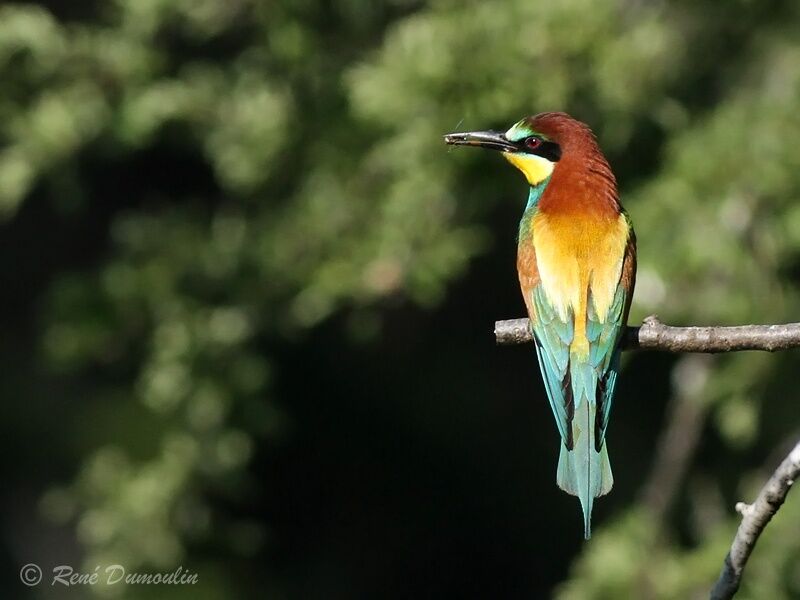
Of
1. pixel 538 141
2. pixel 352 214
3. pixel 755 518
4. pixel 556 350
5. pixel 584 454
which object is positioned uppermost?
pixel 538 141

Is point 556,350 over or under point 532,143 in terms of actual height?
under

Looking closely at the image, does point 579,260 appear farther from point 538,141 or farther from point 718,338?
point 718,338

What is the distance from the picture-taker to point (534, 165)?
3.58 metres

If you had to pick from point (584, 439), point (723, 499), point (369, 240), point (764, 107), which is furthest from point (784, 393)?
point (584, 439)

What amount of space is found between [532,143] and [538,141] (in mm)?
20

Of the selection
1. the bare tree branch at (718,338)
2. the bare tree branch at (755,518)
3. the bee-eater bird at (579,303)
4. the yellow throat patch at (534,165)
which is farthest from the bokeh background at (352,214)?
the bare tree branch at (755,518)

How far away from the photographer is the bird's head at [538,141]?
11.5 feet

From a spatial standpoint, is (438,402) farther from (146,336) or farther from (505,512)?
(146,336)

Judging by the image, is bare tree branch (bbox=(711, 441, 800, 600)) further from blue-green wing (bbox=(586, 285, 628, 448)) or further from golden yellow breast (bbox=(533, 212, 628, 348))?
→ golden yellow breast (bbox=(533, 212, 628, 348))

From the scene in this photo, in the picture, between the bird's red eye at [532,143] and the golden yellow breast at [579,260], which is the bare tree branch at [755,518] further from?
the bird's red eye at [532,143]

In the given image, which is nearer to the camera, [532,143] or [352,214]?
[532,143]

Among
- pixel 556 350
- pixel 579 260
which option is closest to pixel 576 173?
pixel 579 260

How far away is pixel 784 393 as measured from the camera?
511 cm

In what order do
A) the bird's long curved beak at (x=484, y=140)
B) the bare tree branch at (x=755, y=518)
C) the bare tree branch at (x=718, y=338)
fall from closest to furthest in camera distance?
the bare tree branch at (x=755, y=518), the bare tree branch at (x=718, y=338), the bird's long curved beak at (x=484, y=140)
